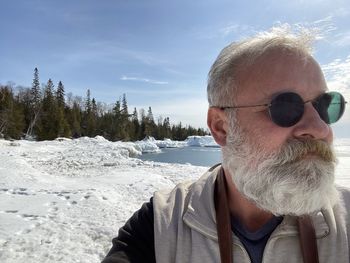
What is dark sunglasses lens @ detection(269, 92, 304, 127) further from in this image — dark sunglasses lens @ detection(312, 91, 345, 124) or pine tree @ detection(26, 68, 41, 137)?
pine tree @ detection(26, 68, 41, 137)

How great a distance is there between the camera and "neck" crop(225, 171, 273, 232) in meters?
1.53

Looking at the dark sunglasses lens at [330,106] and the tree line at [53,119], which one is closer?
the dark sunglasses lens at [330,106]

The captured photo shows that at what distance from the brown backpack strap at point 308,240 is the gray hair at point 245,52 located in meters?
0.66

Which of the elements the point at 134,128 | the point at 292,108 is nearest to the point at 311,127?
the point at 292,108

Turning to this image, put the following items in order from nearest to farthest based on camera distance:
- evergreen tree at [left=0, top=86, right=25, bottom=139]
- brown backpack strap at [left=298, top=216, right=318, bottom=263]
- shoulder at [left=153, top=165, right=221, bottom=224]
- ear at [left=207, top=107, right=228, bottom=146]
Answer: brown backpack strap at [left=298, top=216, right=318, bottom=263] → shoulder at [left=153, top=165, right=221, bottom=224] → ear at [left=207, top=107, right=228, bottom=146] → evergreen tree at [left=0, top=86, right=25, bottom=139]

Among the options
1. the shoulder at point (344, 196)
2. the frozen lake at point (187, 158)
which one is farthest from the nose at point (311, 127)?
the frozen lake at point (187, 158)

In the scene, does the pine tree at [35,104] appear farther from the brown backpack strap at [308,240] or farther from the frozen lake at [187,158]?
the brown backpack strap at [308,240]

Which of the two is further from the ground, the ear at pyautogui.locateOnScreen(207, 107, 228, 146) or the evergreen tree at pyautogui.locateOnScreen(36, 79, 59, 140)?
the evergreen tree at pyautogui.locateOnScreen(36, 79, 59, 140)

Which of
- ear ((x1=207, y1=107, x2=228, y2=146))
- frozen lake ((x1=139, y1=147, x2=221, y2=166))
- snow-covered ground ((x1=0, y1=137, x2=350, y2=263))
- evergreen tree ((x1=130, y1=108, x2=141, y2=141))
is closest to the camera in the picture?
ear ((x1=207, y1=107, x2=228, y2=146))

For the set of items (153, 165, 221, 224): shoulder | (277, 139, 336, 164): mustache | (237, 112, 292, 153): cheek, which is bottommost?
(153, 165, 221, 224): shoulder

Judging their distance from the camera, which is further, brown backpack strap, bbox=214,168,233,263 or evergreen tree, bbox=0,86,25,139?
evergreen tree, bbox=0,86,25,139

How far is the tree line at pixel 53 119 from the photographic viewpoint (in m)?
45.7

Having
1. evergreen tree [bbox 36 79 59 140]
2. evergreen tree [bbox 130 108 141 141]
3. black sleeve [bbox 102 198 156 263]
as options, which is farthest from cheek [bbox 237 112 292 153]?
evergreen tree [bbox 130 108 141 141]

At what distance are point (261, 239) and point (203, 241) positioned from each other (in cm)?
27
